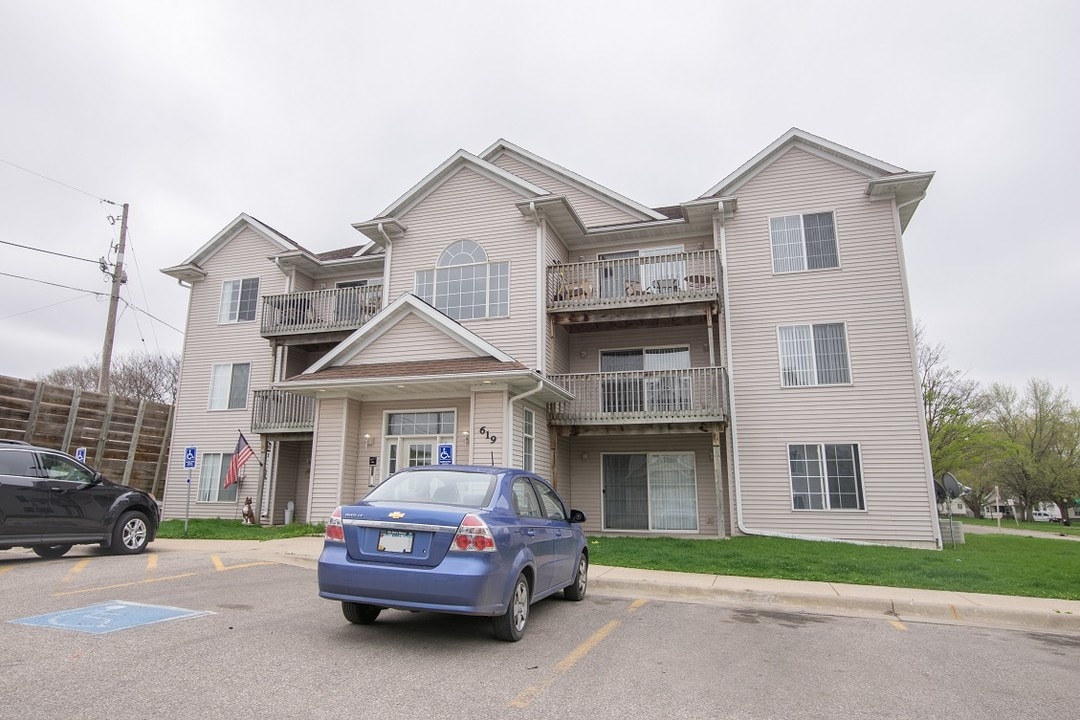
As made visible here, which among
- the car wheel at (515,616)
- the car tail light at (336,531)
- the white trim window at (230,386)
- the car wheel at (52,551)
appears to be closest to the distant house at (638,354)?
the white trim window at (230,386)

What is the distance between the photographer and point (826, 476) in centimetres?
1571

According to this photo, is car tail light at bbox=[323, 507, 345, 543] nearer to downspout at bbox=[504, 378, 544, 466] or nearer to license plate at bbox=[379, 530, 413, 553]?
license plate at bbox=[379, 530, 413, 553]

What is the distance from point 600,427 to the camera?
1634 cm

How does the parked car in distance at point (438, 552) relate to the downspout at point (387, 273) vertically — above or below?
below

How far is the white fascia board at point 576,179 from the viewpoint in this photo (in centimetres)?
1903

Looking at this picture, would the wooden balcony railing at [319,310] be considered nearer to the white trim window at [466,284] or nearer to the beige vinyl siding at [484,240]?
the beige vinyl siding at [484,240]

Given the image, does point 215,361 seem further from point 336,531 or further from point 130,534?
point 336,531

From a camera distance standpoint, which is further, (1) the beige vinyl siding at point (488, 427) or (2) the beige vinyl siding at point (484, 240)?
(2) the beige vinyl siding at point (484, 240)

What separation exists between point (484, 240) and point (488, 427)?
242 inches

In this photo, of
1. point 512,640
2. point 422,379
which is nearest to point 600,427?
point 422,379

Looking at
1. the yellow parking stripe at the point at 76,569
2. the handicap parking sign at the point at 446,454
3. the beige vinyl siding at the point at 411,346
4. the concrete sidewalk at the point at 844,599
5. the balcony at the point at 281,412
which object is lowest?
the concrete sidewalk at the point at 844,599

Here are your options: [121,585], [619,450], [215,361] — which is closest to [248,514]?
[215,361]

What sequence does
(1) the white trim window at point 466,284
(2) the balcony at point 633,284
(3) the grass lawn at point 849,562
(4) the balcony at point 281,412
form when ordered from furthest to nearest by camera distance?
1. (4) the balcony at point 281,412
2. (1) the white trim window at point 466,284
3. (2) the balcony at point 633,284
4. (3) the grass lawn at point 849,562

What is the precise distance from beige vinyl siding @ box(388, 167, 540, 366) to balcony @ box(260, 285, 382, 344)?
1556 millimetres
